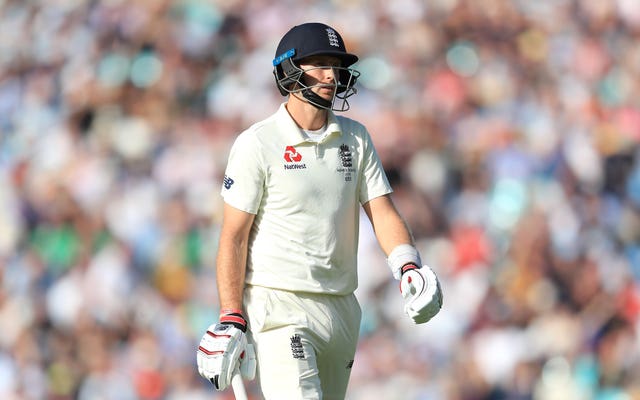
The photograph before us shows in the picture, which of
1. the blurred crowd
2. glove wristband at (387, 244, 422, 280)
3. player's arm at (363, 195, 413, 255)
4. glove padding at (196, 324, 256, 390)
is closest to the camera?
glove padding at (196, 324, 256, 390)

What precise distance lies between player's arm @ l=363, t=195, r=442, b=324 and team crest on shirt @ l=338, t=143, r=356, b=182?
0.54 feet

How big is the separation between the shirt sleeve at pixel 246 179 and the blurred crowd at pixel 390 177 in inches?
127

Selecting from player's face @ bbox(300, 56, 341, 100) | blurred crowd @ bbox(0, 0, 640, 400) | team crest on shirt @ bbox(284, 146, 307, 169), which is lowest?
team crest on shirt @ bbox(284, 146, 307, 169)

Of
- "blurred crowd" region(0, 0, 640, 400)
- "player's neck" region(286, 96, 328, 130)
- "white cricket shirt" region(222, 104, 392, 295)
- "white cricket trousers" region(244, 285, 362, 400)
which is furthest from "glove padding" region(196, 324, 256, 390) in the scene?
"blurred crowd" region(0, 0, 640, 400)

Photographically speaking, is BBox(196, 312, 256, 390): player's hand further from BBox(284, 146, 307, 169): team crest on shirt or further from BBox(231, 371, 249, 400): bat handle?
BBox(284, 146, 307, 169): team crest on shirt

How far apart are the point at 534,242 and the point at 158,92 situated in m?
2.96

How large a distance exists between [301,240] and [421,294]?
1.60 ft

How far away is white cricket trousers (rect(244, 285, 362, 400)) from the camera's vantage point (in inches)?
141

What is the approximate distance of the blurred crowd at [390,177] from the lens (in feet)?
22.3

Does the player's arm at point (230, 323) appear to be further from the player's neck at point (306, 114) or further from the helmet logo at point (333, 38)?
the helmet logo at point (333, 38)

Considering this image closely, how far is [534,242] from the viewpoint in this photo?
7.01m

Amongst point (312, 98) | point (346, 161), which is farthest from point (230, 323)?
point (312, 98)

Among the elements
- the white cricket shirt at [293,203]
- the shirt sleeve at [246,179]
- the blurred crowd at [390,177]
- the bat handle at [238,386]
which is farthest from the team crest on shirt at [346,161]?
the blurred crowd at [390,177]

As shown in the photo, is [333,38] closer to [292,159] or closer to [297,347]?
[292,159]
